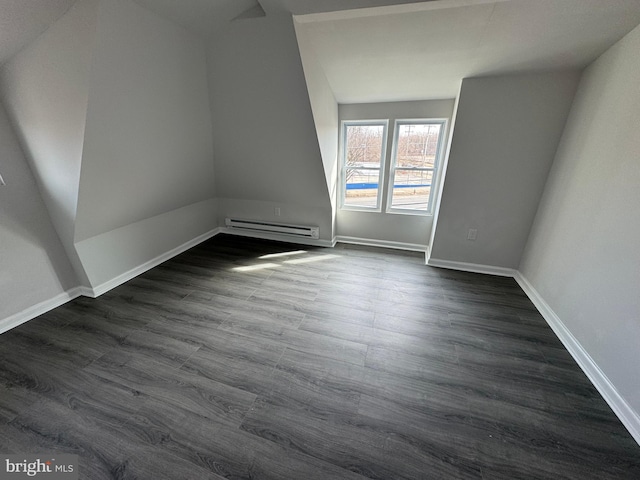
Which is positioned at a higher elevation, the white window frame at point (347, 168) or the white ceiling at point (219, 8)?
the white ceiling at point (219, 8)

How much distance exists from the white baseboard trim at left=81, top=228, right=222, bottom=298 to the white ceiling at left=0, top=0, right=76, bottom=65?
1.86 meters

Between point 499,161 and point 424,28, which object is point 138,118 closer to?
point 424,28

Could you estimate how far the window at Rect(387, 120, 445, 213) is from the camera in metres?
3.10

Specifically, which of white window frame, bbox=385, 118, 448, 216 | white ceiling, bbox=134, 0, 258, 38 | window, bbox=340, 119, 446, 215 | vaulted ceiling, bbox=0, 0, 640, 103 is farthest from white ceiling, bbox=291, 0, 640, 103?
window, bbox=340, 119, 446, 215

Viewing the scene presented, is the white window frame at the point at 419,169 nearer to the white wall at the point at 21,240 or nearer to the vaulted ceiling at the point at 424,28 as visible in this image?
the vaulted ceiling at the point at 424,28

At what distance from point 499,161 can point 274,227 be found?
2.84 m

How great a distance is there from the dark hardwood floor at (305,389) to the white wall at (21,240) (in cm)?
23

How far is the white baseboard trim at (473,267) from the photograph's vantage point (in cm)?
282

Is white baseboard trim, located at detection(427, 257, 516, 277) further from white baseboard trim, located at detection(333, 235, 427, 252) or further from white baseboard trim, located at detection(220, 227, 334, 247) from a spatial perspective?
white baseboard trim, located at detection(220, 227, 334, 247)

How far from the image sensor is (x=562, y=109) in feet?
7.25

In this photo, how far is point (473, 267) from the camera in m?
2.93

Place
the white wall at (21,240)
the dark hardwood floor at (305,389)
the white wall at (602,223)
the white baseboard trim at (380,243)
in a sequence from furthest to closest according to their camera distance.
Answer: the white baseboard trim at (380,243), the white wall at (21,240), the white wall at (602,223), the dark hardwood floor at (305,389)

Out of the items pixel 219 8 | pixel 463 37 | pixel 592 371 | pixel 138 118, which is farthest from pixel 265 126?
pixel 592 371

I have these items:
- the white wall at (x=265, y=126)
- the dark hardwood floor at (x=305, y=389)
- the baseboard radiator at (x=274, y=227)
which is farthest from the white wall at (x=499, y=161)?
the baseboard radiator at (x=274, y=227)
